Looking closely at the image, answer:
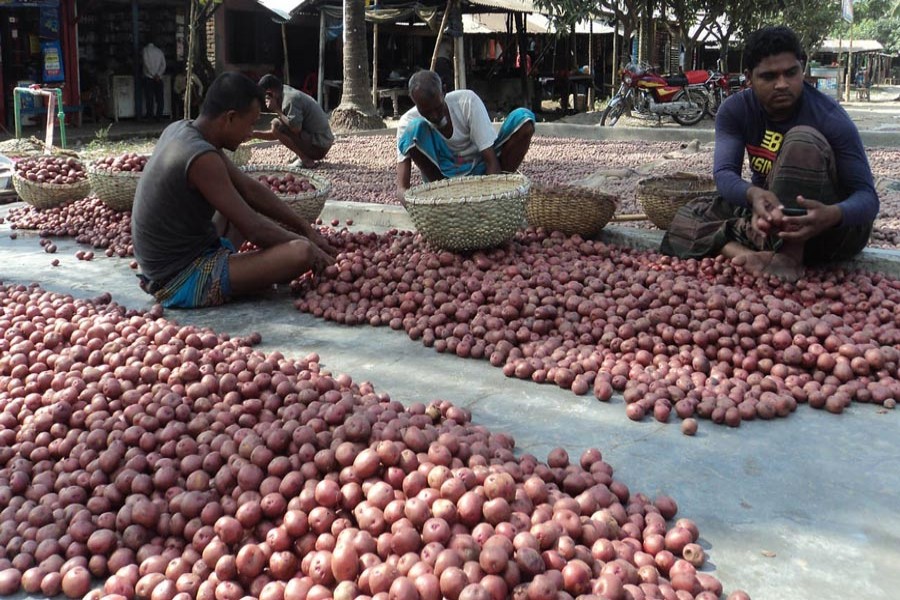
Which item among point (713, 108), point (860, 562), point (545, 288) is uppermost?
point (713, 108)

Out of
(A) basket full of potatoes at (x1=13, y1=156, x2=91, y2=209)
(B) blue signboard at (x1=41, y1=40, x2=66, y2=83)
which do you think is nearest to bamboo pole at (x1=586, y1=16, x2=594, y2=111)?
(B) blue signboard at (x1=41, y1=40, x2=66, y2=83)

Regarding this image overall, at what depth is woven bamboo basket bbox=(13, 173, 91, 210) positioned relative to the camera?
6.76m

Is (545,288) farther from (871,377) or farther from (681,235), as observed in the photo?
(871,377)

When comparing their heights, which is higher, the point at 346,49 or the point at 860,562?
the point at 346,49

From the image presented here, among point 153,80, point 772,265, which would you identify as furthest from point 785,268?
point 153,80

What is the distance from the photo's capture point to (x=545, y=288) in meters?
3.90

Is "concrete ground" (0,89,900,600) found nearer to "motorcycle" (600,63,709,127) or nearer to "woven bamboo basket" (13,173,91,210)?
"woven bamboo basket" (13,173,91,210)

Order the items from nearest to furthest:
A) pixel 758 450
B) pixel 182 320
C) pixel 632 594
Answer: pixel 632 594 < pixel 758 450 < pixel 182 320

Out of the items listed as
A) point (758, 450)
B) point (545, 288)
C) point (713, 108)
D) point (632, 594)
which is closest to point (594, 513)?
point (632, 594)

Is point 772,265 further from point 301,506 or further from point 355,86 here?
point 355,86

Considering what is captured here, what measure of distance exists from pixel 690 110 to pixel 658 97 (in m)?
0.58

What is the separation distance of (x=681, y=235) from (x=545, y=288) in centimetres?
105

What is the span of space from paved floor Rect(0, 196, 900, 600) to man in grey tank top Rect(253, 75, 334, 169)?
507 cm

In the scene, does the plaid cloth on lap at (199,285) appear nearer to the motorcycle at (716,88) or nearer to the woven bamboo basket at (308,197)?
the woven bamboo basket at (308,197)
